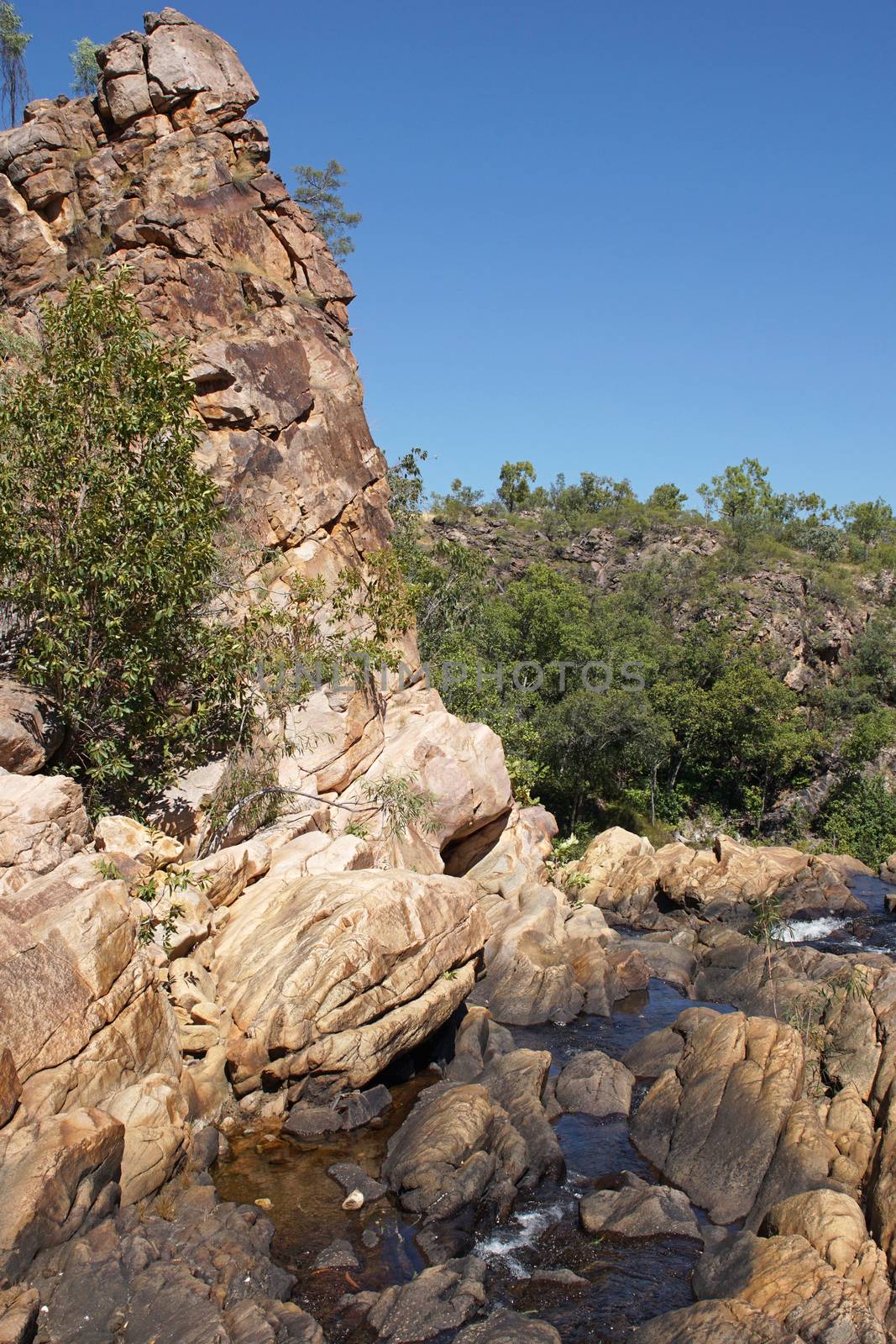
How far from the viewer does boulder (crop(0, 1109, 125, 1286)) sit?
9.80 meters

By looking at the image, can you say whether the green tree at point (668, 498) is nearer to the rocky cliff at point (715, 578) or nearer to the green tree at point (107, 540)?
the rocky cliff at point (715, 578)

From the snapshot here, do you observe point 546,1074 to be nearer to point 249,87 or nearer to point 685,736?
point 249,87

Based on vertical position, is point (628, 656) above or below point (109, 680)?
above

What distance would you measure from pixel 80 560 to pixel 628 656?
3445cm

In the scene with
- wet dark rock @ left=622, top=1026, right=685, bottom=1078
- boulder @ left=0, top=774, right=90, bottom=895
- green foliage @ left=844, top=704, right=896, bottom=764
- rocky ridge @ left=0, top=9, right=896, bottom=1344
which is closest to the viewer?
rocky ridge @ left=0, top=9, right=896, bottom=1344

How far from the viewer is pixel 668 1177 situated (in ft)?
46.1

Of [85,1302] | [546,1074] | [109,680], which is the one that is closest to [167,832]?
[109,680]

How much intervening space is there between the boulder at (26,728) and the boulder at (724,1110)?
39.9 feet

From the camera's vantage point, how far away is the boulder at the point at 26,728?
16.6 m

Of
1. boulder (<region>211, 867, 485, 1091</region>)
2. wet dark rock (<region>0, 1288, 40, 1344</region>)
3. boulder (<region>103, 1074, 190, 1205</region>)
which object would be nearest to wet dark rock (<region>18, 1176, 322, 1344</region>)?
wet dark rock (<region>0, 1288, 40, 1344</region>)

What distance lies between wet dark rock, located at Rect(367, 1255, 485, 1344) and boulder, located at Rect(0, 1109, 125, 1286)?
3386 mm

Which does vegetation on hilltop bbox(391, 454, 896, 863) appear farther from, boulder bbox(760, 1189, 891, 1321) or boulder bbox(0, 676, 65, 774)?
boulder bbox(760, 1189, 891, 1321)

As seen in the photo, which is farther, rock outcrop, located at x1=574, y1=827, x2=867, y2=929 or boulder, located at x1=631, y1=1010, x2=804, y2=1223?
rock outcrop, located at x1=574, y1=827, x2=867, y2=929

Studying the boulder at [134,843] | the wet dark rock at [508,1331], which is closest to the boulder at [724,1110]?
the wet dark rock at [508,1331]
